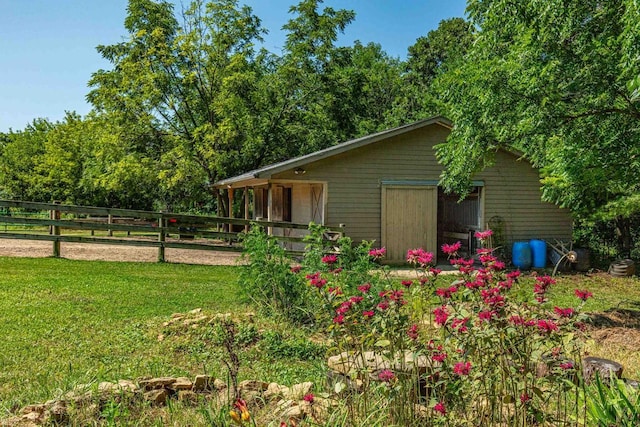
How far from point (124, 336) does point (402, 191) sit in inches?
343

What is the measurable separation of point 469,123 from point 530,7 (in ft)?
5.64

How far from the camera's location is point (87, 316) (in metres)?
5.72

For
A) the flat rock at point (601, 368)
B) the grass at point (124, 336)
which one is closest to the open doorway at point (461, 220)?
the grass at point (124, 336)

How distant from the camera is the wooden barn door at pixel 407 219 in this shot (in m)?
12.2

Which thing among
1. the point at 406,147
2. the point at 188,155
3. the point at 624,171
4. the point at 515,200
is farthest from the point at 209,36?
the point at 624,171

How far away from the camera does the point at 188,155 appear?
18328 mm

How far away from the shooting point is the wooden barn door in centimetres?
1225

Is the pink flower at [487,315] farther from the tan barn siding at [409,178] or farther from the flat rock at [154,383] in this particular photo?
the tan barn siding at [409,178]

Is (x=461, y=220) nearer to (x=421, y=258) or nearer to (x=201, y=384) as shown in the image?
(x=201, y=384)

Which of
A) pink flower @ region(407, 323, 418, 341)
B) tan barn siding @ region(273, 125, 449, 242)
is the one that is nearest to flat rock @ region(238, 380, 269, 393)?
pink flower @ region(407, 323, 418, 341)

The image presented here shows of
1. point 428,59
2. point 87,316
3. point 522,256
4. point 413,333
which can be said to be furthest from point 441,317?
point 428,59

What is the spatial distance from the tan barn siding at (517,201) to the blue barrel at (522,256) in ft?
2.37

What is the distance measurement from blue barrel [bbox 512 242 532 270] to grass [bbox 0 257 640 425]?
3.38m

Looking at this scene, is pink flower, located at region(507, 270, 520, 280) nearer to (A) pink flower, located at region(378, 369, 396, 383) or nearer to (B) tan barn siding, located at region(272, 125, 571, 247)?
(A) pink flower, located at region(378, 369, 396, 383)
